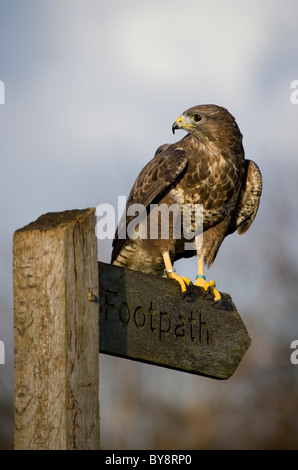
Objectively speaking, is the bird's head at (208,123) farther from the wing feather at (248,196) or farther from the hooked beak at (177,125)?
the wing feather at (248,196)

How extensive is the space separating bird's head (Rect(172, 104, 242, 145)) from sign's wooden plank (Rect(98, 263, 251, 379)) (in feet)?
7.21

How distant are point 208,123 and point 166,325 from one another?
9.53 ft

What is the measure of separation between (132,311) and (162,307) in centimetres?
28

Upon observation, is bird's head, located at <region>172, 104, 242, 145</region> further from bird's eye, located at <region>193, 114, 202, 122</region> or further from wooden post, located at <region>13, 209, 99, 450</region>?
wooden post, located at <region>13, 209, 99, 450</region>

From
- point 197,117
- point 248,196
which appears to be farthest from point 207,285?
A: point 248,196

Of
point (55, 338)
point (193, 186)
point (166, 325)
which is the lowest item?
Result: point (55, 338)

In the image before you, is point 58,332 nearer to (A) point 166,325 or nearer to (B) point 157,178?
(A) point 166,325

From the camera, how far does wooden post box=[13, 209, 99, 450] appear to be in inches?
91.8

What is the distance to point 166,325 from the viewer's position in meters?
3.18

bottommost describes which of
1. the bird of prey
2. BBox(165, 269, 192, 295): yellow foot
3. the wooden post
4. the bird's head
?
the wooden post

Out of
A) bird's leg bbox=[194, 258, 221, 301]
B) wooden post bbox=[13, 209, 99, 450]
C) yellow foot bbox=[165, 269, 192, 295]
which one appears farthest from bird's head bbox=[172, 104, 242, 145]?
wooden post bbox=[13, 209, 99, 450]

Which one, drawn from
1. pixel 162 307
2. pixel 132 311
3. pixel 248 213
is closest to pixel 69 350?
pixel 132 311

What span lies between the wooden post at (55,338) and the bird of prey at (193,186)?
8.93 ft

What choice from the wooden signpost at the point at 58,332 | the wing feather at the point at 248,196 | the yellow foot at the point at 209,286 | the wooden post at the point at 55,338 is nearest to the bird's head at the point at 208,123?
the wing feather at the point at 248,196
